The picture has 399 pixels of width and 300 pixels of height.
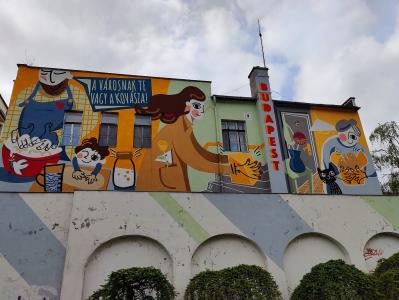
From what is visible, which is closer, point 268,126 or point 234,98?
point 268,126

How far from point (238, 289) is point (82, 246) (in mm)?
4917

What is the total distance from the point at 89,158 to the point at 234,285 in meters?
8.96

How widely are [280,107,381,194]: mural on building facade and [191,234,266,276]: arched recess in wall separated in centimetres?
570

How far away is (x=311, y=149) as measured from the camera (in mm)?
17500

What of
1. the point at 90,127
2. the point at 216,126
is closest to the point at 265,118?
the point at 216,126

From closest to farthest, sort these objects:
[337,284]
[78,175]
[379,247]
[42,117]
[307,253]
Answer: [337,284], [307,253], [379,247], [78,175], [42,117]

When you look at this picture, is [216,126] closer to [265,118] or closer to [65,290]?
[265,118]

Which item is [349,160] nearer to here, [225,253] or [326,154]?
[326,154]

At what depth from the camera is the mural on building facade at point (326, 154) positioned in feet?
55.2

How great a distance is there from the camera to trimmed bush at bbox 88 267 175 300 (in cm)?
842

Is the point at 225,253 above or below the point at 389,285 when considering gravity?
above

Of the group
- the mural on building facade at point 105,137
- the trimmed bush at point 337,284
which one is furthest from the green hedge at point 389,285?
the mural on building facade at point 105,137

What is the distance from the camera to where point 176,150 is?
16.0 metres

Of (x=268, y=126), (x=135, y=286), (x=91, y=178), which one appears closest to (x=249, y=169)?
(x=268, y=126)
